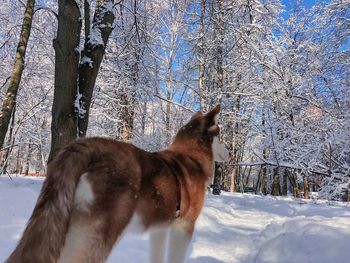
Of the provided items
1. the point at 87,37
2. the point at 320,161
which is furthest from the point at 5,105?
the point at 320,161

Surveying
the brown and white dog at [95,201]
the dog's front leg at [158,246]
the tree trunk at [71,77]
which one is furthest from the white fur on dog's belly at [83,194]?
the tree trunk at [71,77]

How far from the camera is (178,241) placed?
3.67m

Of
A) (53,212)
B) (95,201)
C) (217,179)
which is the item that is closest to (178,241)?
(95,201)

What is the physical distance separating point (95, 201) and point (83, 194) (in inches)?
3.7

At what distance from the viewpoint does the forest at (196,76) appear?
6379mm

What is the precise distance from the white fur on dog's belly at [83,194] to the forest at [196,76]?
3.53m

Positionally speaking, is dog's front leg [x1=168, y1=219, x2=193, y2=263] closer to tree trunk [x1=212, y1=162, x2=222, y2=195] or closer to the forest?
the forest

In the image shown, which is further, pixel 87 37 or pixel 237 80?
pixel 237 80

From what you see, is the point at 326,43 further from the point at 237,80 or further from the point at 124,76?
the point at 124,76

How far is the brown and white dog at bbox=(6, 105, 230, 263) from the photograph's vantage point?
2229 mm

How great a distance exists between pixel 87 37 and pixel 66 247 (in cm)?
493

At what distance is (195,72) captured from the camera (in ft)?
64.5

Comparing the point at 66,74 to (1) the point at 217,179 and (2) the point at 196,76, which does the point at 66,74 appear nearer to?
(1) the point at 217,179

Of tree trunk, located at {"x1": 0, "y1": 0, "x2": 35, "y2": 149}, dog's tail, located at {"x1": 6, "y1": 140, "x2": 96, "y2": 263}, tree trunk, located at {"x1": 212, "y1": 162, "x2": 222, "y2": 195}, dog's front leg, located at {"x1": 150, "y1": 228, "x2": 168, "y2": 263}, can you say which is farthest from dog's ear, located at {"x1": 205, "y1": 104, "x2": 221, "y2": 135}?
tree trunk, located at {"x1": 212, "y1": 162, "x2": 222, "y2": 195}
